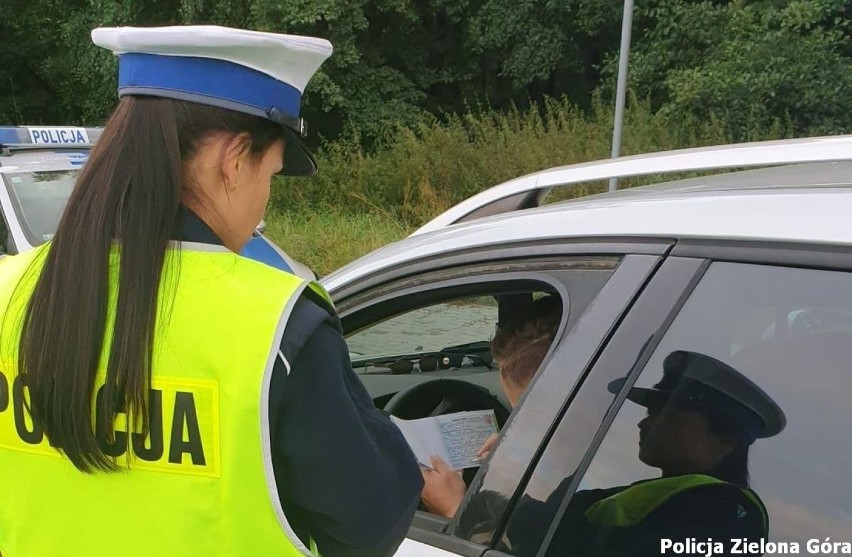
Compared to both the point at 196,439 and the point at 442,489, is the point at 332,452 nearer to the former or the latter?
the point at 196,439

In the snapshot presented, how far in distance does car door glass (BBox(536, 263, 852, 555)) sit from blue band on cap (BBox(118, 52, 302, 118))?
27.2 inches

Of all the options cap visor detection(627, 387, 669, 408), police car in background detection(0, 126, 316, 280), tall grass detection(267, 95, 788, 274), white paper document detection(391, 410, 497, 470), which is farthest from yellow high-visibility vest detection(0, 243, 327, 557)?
tall grass detection(267, 95, 788, 274)

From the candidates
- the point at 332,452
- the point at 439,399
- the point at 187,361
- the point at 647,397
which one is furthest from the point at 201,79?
the point at 439,399

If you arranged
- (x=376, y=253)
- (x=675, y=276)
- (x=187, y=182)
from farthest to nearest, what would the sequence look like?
1. (x=376, y=253)
2. (x=675, y=276)
3. (x=187, y=182)

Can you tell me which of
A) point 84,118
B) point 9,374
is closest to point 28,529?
point 9,374

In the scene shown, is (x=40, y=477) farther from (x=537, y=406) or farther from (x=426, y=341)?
(x=426, y=341)

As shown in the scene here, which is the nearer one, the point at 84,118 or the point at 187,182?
the point at 187,182

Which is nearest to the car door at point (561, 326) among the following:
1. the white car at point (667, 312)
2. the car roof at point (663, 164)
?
the white car at point (667, 312)

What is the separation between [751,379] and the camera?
1157 mm

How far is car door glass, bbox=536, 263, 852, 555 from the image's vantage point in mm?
→ 1078

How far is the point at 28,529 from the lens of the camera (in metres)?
1.15

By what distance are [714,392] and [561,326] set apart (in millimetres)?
279

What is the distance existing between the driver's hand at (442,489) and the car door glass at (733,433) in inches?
16.9

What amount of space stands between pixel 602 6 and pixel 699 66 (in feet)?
9.67
